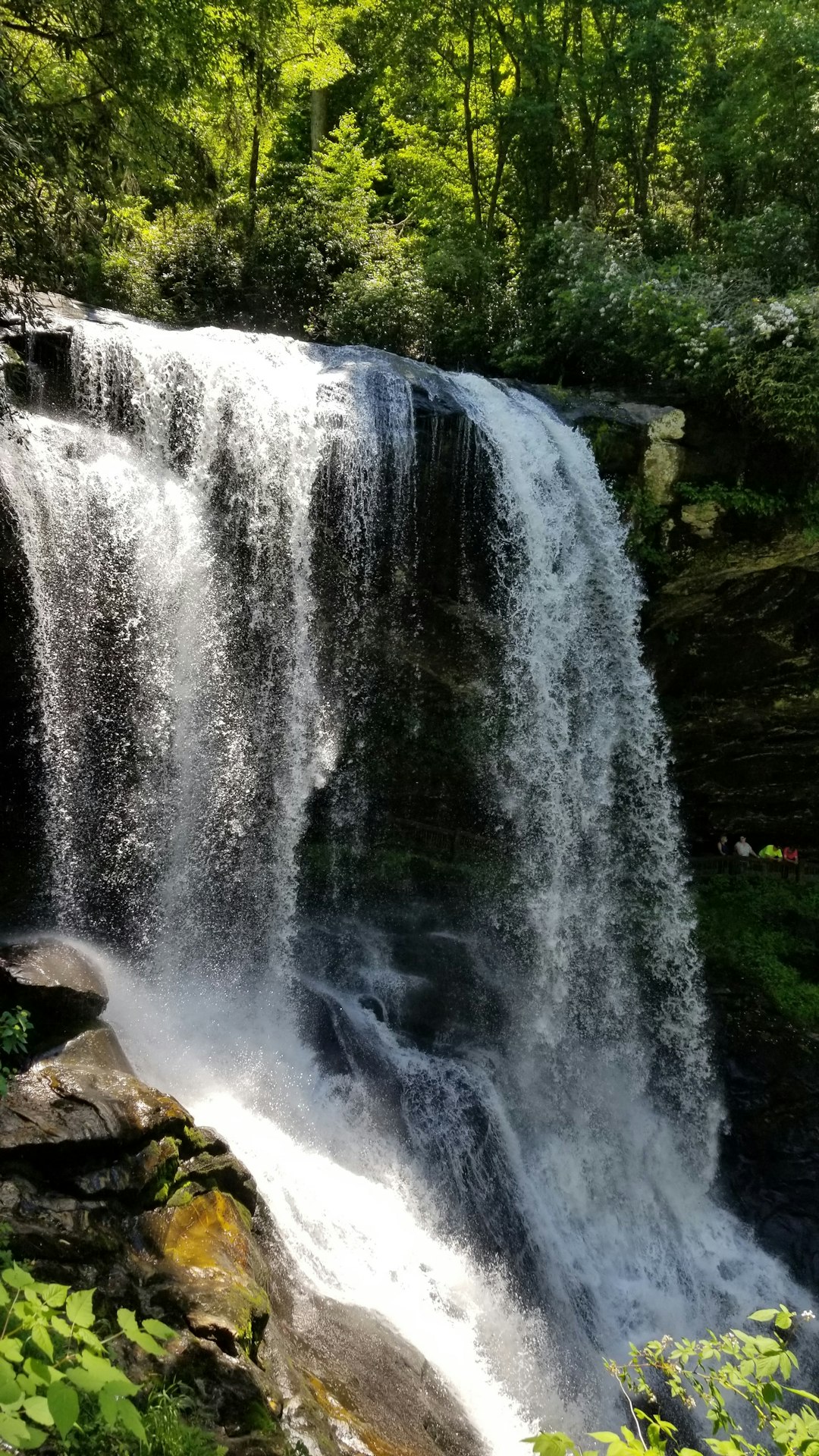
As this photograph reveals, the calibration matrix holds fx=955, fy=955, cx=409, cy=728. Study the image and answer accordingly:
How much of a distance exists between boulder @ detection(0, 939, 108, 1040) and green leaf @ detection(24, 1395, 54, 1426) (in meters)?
4.94

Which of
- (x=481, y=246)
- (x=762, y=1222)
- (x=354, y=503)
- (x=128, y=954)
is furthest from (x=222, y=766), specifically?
(x=481, y=246)

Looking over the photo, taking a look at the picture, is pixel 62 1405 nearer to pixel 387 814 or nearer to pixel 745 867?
pixel 387 814

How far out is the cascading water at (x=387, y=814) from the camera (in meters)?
7.94

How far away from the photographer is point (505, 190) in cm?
1848

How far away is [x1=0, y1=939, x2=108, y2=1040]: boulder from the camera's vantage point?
21.8 ft

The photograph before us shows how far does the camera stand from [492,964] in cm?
1064

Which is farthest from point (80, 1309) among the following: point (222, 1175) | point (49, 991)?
point (49, 991)

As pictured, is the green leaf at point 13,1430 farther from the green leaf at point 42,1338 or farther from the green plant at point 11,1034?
the green plant at point 11,1034

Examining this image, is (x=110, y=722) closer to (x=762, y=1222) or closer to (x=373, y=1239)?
(x=373, y=1239)

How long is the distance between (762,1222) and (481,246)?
49.6 feet

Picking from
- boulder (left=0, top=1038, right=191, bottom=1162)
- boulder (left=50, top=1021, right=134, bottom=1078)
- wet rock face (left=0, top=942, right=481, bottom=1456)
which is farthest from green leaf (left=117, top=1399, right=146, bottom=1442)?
boulder (left=50, top=1021, right=134, bottom=1078)

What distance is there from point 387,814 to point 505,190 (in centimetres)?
1347

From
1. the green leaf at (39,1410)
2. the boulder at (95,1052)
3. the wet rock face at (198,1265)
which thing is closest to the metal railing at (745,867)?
the wet rock face at (198,1265)

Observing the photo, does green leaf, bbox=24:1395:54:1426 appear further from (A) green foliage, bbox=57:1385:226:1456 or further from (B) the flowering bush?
(B) the flowering bush
